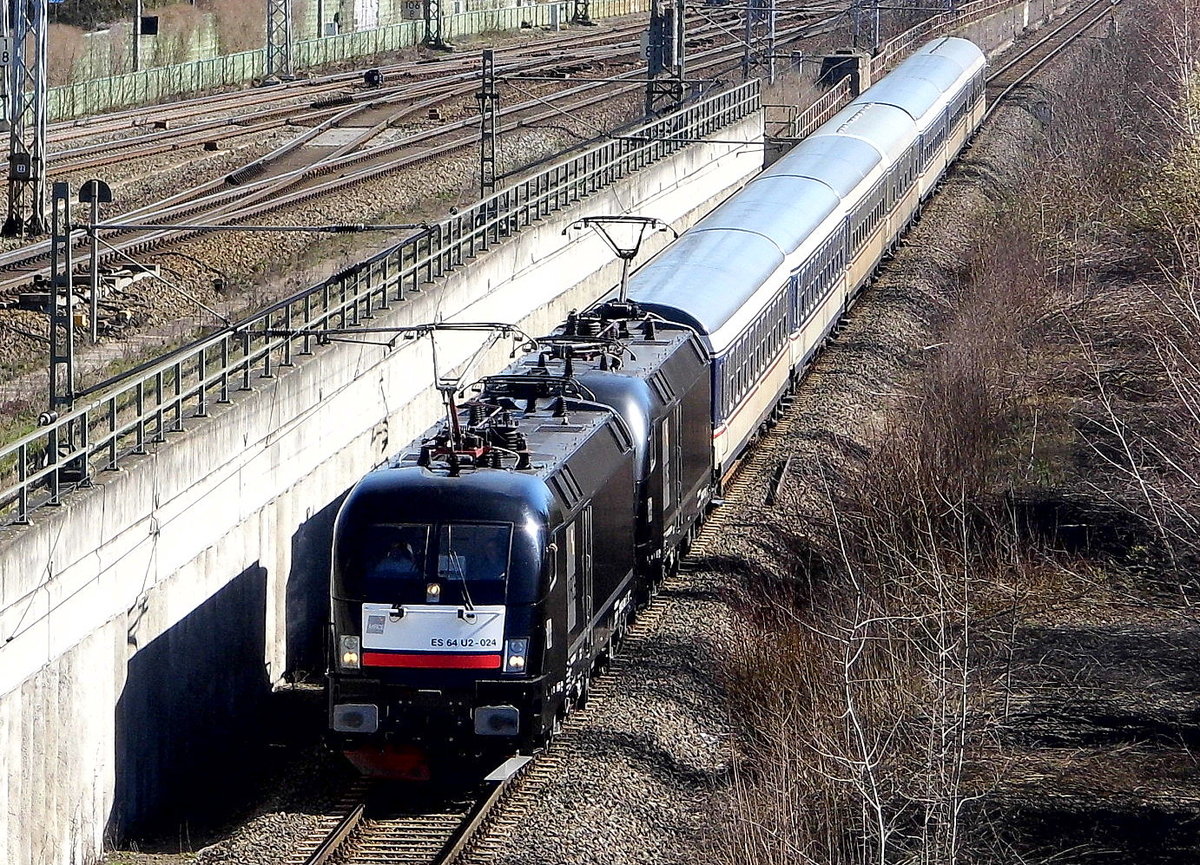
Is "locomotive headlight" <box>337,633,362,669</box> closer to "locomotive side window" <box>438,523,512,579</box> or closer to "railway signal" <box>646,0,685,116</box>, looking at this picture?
"locomotive side window" <box>438,523,512,579</box>

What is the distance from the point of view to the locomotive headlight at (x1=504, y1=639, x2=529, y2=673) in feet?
48.2

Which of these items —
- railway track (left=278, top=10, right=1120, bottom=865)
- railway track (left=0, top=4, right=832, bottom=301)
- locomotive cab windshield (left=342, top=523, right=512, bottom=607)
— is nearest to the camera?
railway track (left=278, top=10, right=1120, bottom=865)

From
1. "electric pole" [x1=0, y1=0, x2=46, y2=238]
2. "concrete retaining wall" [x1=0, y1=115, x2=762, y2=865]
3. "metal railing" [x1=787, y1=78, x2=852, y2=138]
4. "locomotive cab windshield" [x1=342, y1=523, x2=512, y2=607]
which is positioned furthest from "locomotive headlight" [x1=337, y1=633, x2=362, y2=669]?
"metal railing" [x1=787, y1=78, x2=852, y2=138]

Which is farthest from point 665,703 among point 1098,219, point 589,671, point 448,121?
point 448,121

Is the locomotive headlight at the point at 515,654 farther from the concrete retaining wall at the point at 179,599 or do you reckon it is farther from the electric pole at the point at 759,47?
the electric pole at the point at 759,47

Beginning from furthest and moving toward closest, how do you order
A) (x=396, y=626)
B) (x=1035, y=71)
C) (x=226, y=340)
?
(x=1035, y=71) < (x=226, y=340) < (x=396, y=626)

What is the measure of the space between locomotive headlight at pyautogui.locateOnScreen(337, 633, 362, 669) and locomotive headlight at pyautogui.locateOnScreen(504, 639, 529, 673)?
117cm

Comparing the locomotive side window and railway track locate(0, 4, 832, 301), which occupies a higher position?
railway track locate(0, 4, 832, 301)

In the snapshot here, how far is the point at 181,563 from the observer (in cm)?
1709

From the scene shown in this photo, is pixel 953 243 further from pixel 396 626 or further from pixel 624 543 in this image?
pixel 396 626

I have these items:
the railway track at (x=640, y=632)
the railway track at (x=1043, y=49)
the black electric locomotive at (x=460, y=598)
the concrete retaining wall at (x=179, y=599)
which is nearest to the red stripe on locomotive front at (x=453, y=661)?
the black electric locomotive at (x=460, y=598)

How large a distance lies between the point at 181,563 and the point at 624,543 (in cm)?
412

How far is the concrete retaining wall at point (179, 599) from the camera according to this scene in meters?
14.5

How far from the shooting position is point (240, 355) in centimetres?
2344
